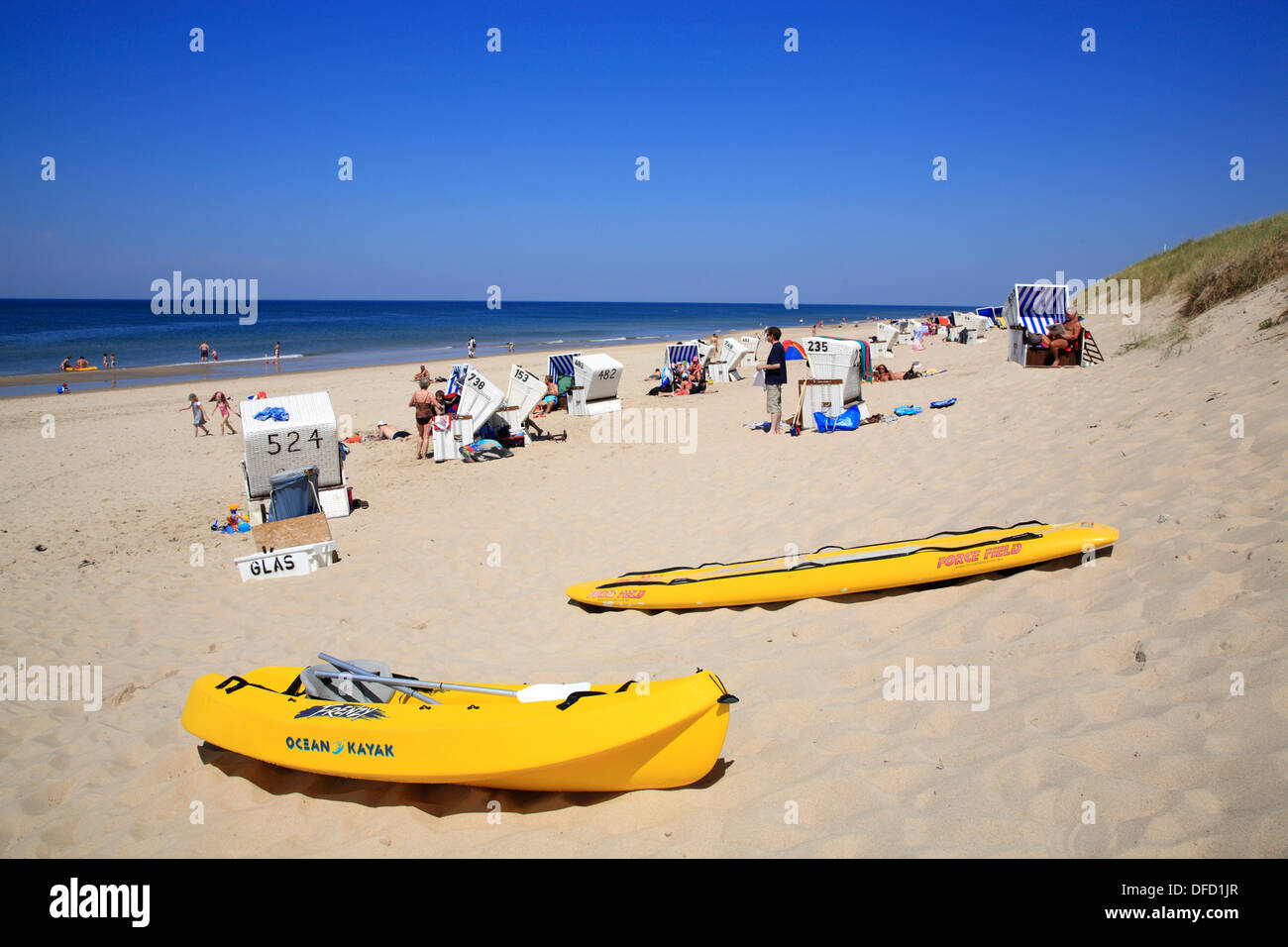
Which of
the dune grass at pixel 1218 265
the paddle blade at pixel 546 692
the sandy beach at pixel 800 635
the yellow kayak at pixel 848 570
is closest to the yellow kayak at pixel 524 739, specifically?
the paddle blade at pixel 546 692

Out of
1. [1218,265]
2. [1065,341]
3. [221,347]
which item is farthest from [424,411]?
[221,347]

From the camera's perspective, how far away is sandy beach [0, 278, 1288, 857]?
2.91 meters

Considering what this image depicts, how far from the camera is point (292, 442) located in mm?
9398

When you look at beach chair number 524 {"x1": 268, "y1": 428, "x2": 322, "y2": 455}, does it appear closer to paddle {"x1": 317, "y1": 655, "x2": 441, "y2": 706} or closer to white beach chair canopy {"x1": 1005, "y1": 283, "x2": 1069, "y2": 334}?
paddle {"x1": 317, "y1": 655, "x2": 441, "y2": 706}

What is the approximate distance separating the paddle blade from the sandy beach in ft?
1.44

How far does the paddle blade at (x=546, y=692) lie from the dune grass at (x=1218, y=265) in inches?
457

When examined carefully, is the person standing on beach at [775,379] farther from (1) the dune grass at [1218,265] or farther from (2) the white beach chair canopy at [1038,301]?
(1) the dune grass at [1218,265]

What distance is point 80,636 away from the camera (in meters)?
6.03

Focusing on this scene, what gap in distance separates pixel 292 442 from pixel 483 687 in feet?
22.7

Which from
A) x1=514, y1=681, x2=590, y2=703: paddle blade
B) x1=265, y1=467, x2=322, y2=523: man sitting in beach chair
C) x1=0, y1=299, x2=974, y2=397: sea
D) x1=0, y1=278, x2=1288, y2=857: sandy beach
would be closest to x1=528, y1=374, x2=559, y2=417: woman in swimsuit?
x1=0, y1=278, x2=1288, y2=857: sandy beach

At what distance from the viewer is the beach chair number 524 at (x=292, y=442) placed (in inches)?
366

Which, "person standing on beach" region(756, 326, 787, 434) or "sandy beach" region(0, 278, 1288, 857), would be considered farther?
"person standing on beach" region(756, 326, 787, 434)
